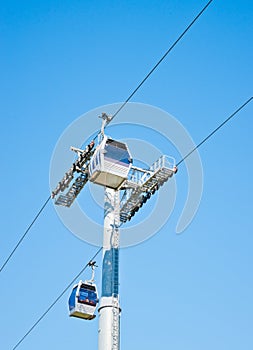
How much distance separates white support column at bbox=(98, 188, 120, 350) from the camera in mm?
20688

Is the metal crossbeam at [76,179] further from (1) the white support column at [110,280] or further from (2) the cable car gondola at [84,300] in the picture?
(2) the cable car gondola at [84,300]

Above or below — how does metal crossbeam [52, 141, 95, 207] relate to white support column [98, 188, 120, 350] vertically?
above

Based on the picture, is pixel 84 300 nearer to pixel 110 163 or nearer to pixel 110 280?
pixel 110 280

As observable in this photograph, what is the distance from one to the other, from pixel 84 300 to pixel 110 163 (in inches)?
174

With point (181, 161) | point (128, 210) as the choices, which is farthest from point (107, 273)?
point (181, 161)

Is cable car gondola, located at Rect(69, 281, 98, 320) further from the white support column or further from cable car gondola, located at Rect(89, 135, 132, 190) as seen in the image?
cable car gondola, located at Rect(89, 135, 132, 190)

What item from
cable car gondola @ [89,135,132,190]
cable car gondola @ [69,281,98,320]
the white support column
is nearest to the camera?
the white support column

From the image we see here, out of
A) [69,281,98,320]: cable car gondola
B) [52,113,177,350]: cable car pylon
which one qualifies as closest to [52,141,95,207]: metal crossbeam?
[52,113,177,350]: cable car pylon

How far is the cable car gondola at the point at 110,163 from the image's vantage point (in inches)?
835

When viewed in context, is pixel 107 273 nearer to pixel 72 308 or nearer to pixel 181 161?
pixel 72 308

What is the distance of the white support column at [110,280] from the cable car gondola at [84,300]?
0.58 metres

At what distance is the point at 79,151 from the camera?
23.2m

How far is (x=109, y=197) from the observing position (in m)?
23.0

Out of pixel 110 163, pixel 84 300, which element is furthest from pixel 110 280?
pixel 110 163
